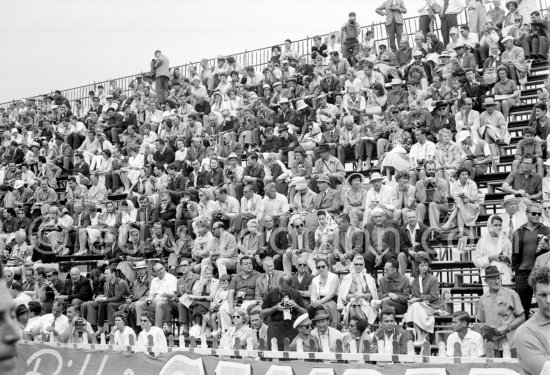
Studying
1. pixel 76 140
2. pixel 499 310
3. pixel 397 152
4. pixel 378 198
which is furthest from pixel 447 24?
pixel 499 310

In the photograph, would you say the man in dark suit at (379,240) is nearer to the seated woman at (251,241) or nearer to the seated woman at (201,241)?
the seated woman at (251,241)

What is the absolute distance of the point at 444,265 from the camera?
14180 mm

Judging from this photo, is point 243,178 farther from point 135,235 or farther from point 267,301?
point 267,301

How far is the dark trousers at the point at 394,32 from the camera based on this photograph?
23734 millimetres

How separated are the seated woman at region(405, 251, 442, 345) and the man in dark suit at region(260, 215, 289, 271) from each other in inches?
131

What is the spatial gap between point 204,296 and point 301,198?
2902mm

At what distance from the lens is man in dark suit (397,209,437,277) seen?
45.4 ft

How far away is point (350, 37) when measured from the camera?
79.0 ft

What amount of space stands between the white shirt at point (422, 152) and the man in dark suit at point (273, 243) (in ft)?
8.79

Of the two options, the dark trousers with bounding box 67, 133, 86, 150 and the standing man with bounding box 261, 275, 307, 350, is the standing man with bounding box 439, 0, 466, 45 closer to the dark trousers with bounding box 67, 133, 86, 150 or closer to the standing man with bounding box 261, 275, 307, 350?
the dark trousers with bounding box 67, 133, 86, 150

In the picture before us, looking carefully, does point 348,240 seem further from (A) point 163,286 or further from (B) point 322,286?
(A) point 163,286

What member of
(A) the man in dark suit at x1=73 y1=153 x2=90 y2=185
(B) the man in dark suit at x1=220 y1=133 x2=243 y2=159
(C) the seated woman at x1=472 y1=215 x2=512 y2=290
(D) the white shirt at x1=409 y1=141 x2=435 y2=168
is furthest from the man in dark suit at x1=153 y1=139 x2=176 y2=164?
(C) the seated woman at x1=472 y1=215 x2=512 y2=290

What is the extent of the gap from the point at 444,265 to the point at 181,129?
34.5ft

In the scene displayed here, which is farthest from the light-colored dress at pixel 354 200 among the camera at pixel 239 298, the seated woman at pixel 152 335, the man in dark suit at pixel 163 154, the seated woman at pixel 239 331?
the man in dark suit at pixel 163 154
